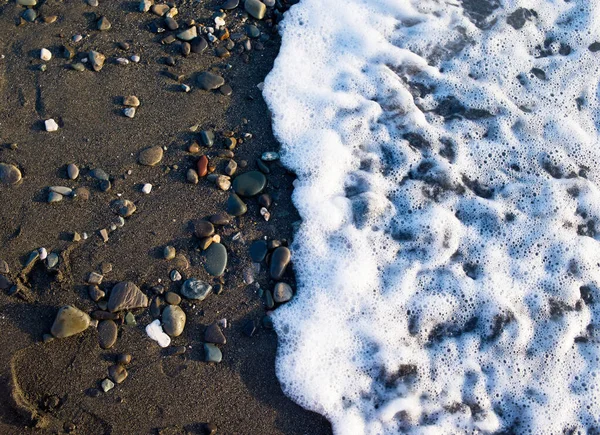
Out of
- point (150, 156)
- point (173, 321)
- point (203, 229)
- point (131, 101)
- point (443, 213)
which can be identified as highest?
point (443, 213)

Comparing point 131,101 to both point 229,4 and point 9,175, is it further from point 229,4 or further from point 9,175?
point 229,4

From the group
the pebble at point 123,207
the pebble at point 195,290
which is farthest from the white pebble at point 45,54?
the pebble at point 195,290

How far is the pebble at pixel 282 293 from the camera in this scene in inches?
110

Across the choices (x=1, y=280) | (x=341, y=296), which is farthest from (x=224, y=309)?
(x=1, y=280)

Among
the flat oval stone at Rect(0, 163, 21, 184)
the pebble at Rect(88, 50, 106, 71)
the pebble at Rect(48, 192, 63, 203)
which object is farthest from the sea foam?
the flat oval stone at Rect(0, 163, 21, 184)

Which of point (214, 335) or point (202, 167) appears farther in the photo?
point (202, 167)

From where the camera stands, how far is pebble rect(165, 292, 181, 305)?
8.86 ft

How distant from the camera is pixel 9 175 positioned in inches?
109

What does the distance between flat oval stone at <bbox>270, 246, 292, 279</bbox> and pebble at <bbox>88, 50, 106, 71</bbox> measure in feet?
5.21

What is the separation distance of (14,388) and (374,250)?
6.72ft

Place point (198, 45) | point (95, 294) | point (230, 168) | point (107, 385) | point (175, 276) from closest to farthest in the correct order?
point (107, 385) → point (95, 294) → point (175, 276) → point (230, 168) → point (198, 45)

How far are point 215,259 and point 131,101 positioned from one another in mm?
1107

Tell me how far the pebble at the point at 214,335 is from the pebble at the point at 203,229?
513 millimetres

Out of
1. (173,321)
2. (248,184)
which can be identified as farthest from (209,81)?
(173,321)
